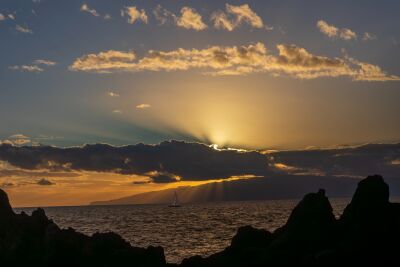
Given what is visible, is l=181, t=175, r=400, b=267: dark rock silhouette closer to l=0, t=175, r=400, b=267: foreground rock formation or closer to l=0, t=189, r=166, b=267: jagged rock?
l=0, t=175, r=400, b=267: foreground rock formation

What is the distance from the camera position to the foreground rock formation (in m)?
45.0

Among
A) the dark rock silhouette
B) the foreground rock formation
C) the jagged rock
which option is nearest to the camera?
the dark rock silhouette

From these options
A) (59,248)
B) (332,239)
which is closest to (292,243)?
(332,239)

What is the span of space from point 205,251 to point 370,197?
4735 cm

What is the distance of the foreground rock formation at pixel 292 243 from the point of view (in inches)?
1772

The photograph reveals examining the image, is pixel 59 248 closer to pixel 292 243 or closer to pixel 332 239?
pixel 292 243

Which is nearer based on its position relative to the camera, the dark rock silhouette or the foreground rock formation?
the dark rock silhouette

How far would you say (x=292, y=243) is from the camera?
49.8 metres

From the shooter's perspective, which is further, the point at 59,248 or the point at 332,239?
the point at 59,248

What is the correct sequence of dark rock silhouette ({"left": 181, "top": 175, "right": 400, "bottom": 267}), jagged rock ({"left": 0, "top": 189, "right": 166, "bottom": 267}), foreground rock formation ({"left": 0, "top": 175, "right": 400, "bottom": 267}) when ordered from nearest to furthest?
dark rock silhouette ({"left": 181, "top": 175, "right": 400, "bottom": 267}) → foreground rock formation ({"left": 0, "top": 175, "right": 400, "bottom": 267}) → jagged rock ({"left": 0, "top": 189, "right": 166, "bottom": 267})

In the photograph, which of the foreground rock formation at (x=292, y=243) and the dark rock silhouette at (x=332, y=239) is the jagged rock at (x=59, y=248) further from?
the dark rock silhouette at (x=332, y=239)

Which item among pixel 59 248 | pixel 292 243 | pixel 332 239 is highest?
pixel 332 239

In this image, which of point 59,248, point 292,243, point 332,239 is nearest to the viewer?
point 292,243

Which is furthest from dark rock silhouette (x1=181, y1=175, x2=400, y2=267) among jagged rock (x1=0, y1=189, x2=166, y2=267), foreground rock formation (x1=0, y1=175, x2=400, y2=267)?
jagged rock (x1=0, y1=189, x2=166, y2=267)
